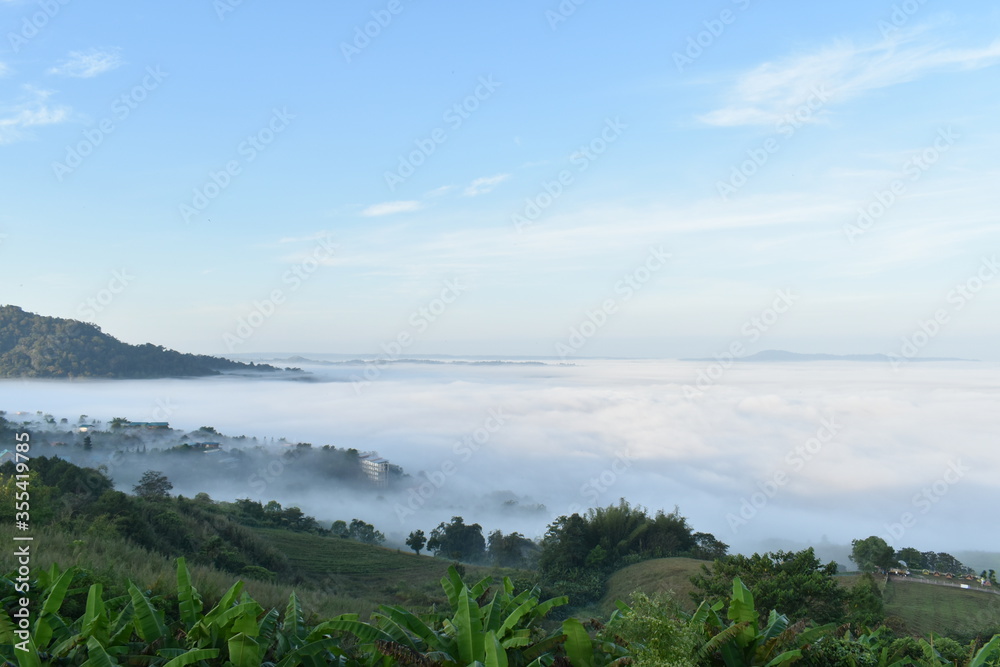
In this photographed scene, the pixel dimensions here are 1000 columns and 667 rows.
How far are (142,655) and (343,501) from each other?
3542cm

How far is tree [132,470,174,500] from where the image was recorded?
18106 mm

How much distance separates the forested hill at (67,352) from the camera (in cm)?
3512

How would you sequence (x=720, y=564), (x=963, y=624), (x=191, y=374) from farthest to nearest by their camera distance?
1. (x=191, y=374)
2. (x=963, y=624)
3. (x=720, y=564)

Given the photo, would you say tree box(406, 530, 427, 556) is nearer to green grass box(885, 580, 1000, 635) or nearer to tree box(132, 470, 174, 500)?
tree box(132, 470, 174, 500)

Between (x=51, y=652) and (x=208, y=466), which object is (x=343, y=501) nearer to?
(x=208, y=466)

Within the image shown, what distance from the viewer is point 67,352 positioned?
37.5 meters

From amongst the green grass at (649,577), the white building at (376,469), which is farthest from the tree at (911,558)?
the white building at (376,469)

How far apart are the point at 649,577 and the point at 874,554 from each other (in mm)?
6445

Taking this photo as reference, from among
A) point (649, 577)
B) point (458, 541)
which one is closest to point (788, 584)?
point (649, 577)

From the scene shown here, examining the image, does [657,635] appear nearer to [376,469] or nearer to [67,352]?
[376,469]

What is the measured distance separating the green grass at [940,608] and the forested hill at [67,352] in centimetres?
4160

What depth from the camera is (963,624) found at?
12.4m

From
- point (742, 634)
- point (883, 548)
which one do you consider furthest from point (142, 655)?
point (883, 548)

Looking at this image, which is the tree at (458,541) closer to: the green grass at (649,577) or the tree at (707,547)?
the green grass at (649,577)
